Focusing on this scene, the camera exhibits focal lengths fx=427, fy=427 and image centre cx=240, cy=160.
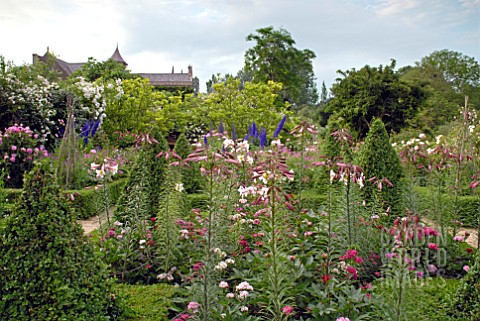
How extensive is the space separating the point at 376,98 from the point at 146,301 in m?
12.8

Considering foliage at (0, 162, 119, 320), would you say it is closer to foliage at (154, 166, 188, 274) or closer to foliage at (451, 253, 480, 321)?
foliage at (154, 166, 188, 274)

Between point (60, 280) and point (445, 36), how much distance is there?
7709 millimetres

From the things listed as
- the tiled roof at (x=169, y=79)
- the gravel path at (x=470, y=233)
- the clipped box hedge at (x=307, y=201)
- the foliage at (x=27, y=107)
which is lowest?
the gravel path at (x=470, y=233)

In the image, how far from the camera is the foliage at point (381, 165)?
564 cm

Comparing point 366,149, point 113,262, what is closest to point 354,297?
point 113,262

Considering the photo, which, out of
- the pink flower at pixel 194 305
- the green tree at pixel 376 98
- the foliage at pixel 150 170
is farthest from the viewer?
the green tree at pixel 376 98

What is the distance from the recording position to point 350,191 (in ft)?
13.3

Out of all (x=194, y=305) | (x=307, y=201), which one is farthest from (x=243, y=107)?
(x=194, y=305)

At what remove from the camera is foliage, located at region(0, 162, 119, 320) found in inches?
92.5

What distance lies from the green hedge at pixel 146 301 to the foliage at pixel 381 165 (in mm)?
3225

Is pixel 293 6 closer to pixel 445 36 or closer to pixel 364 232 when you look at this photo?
pixel 445 36

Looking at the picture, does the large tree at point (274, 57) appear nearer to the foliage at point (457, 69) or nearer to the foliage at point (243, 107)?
the foliage at point (457, 69)

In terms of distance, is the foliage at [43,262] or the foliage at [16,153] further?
the foliage at [16,153]

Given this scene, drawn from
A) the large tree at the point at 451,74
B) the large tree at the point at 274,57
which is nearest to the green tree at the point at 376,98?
the large tree at the point at 451,74
